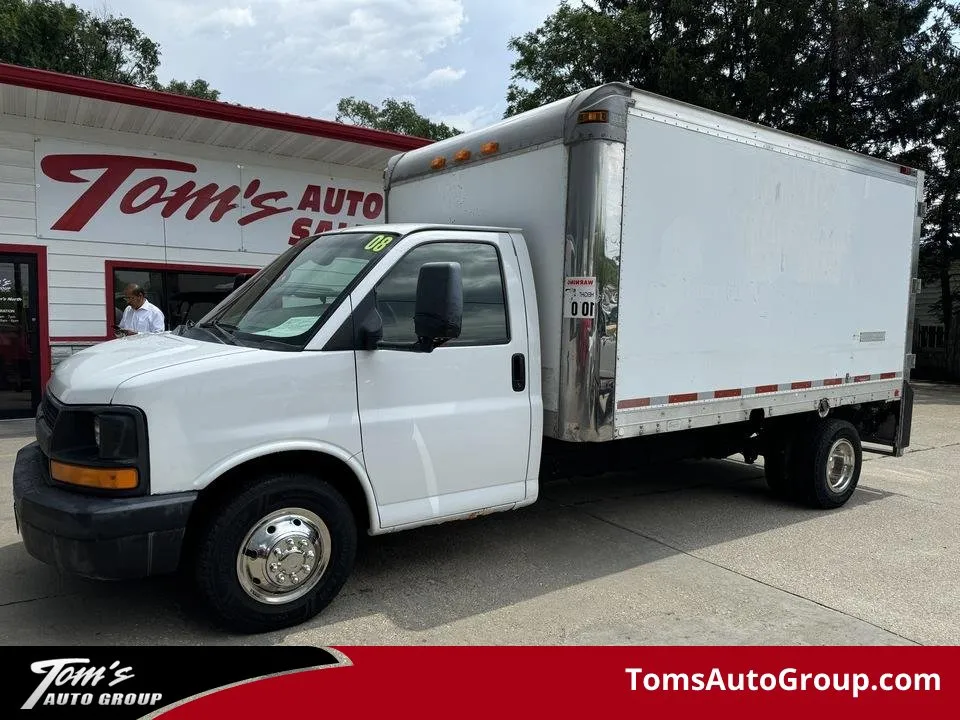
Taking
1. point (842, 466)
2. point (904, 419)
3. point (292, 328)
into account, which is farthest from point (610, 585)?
point (904, 419)

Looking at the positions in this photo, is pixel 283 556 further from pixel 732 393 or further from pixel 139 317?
pixel 139 317

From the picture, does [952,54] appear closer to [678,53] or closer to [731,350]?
[678,53]

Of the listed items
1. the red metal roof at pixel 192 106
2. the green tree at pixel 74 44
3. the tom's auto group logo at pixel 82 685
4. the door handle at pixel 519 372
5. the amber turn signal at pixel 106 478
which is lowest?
the tom's auto group logo at pixel 82 685

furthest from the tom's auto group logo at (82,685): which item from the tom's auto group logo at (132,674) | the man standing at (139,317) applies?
the man standing at (139,317)

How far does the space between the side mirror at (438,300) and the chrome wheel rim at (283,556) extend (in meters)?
1.13

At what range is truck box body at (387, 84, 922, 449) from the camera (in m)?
4.36

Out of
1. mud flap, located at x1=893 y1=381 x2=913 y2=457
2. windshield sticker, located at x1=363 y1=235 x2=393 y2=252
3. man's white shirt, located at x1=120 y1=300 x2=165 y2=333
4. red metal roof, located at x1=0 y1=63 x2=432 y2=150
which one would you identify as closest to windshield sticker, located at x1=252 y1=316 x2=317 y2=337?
windshield sticker, located at x1=363 y1=235 x2=393 y2=252

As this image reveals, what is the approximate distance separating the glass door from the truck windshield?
22.4 ft

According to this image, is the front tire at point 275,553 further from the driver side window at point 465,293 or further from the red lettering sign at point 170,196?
the red lettering sign at point 170,196

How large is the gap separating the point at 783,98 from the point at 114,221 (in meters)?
15.4

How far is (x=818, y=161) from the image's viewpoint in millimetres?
5738

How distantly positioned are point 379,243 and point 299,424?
1131mm

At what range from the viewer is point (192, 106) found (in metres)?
9.68

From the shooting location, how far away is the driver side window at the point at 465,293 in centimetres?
399
